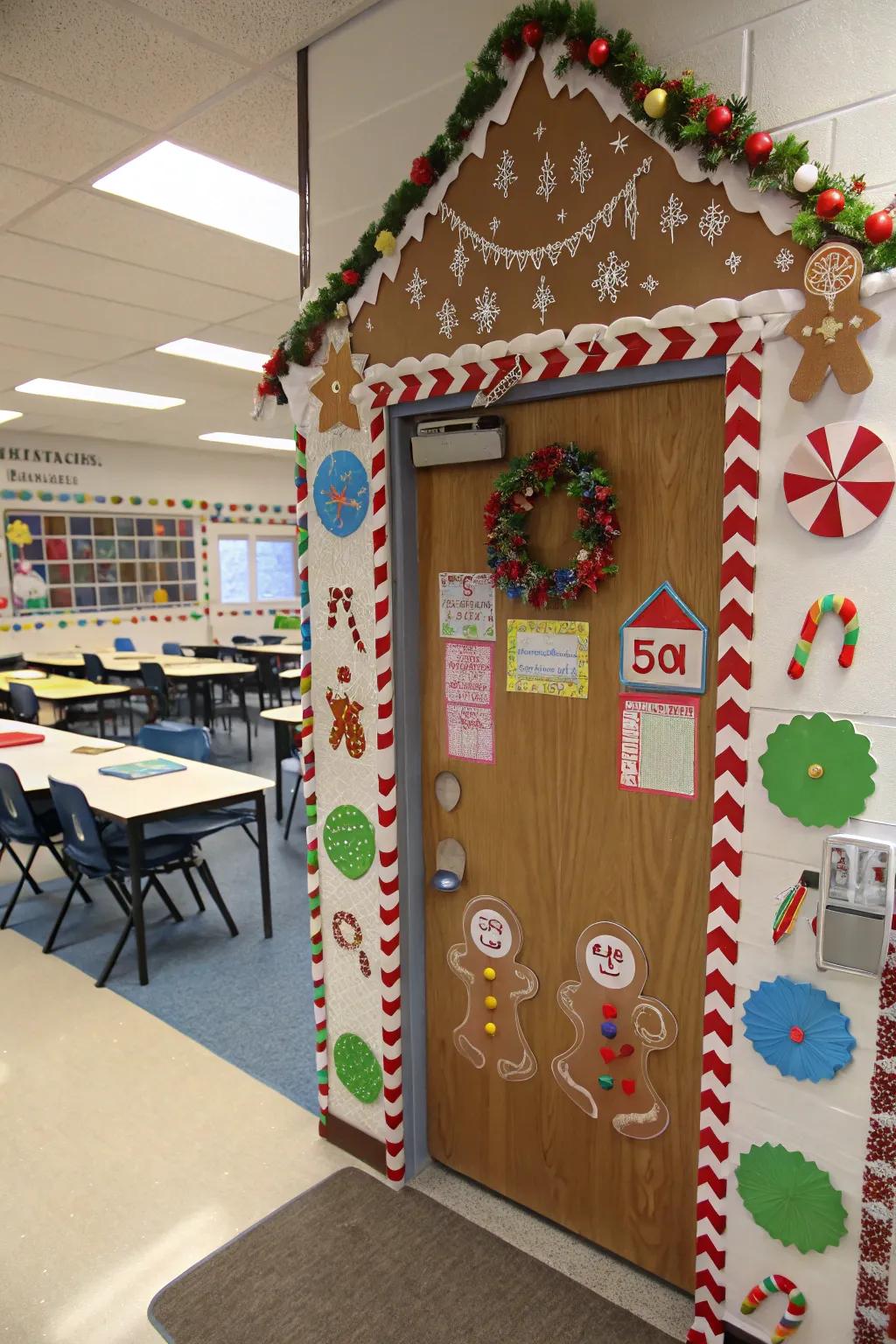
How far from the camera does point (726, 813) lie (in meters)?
1.62

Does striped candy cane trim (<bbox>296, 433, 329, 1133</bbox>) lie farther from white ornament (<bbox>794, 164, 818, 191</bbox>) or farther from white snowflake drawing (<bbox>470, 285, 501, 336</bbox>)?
white ornament (<bbox>794, 164, 818, 191</bbox>)

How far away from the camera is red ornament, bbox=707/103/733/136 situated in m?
1.39

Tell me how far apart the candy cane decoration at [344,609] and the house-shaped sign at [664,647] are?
2.39 ft

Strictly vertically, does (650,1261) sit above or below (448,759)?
below

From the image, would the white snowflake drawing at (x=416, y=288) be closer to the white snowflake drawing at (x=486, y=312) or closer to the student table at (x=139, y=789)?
the white snowflake drawing at (x=486, y=312)

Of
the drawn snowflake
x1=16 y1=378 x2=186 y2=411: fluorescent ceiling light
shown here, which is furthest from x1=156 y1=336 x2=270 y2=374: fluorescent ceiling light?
the drawn snowflake

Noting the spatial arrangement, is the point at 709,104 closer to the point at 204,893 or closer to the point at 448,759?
the point at 448,759

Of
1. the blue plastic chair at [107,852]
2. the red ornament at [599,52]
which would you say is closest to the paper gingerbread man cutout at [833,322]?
the red ornament at [599,52]

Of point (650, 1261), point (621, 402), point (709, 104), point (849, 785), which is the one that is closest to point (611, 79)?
point (709, 104)

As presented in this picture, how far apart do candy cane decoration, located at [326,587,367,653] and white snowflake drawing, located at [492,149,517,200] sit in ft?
3.27

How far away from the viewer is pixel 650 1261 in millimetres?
1968

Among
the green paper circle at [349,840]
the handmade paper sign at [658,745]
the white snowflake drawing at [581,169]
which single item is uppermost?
the white snowflake drawing at [581,169]

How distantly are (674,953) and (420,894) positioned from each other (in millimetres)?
735

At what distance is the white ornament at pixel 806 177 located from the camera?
1.34m
